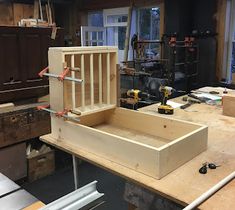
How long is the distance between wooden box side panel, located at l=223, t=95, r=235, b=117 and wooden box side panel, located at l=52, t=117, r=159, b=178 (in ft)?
3.97

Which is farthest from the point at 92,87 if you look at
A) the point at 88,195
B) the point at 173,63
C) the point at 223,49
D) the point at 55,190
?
the point at 223,49

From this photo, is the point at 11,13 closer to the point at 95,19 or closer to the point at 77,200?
the point at 95,19

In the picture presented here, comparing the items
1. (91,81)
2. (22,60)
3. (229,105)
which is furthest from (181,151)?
(22,60)

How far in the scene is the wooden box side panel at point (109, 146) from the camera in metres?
1.24

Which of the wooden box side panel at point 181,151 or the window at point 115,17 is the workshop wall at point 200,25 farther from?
the wooden box side panel at point 181,151

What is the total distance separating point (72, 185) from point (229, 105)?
1730 millimetres

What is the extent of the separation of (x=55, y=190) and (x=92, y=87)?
1.53 metres

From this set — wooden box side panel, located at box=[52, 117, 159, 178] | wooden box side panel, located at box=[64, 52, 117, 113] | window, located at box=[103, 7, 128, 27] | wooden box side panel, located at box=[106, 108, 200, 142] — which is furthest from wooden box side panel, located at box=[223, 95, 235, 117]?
window, located at box=[103, 7, 128, 27]

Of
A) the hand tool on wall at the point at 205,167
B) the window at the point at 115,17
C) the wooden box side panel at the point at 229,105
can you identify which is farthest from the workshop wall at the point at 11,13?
the hand tool on wall at the point at 205,167

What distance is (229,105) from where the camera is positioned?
2.20 m

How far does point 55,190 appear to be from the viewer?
111 inches

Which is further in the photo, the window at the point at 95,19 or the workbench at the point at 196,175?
the window at the point at 95,19

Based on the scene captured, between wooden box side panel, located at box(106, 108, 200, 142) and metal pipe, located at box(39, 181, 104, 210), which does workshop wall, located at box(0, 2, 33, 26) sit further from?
metal pipe, located at box(39, 181, 104, 210)

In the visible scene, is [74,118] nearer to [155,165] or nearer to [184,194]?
[155,165]
